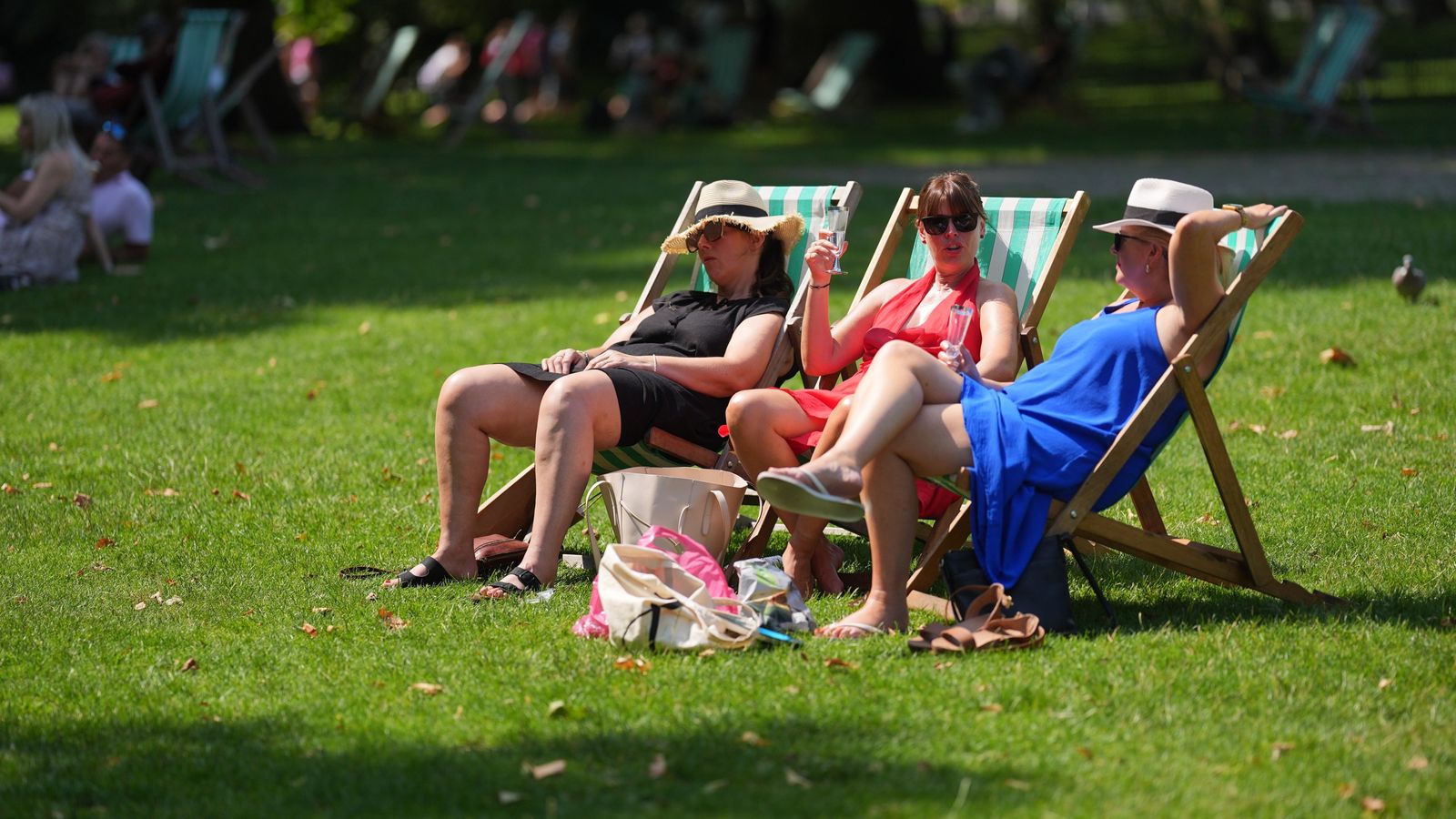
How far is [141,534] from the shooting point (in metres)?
5.72

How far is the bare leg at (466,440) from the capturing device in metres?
5.03

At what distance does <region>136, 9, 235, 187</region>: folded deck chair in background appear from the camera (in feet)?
47.6

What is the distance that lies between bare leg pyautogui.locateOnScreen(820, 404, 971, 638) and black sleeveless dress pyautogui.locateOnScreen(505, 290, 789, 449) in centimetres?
92

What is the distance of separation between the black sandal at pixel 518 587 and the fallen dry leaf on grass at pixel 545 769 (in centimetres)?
133

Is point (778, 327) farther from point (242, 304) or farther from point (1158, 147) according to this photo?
point (1158, 147)

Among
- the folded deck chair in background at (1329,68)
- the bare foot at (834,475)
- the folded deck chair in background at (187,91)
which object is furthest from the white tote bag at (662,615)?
the folded deck chair in background at (1329,68)

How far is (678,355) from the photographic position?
529 centimetres

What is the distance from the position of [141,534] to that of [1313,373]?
506 cm

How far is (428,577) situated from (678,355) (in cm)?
106

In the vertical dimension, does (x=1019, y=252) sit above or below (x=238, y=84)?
above

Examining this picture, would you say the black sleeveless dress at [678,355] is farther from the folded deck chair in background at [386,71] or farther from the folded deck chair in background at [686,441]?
the folded deck chair in background at [386,71]

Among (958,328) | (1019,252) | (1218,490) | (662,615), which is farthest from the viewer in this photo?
(1019,252)

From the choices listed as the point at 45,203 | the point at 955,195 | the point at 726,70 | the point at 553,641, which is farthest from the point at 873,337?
the point at 726,70

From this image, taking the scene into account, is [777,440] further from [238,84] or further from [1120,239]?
[238,84]
